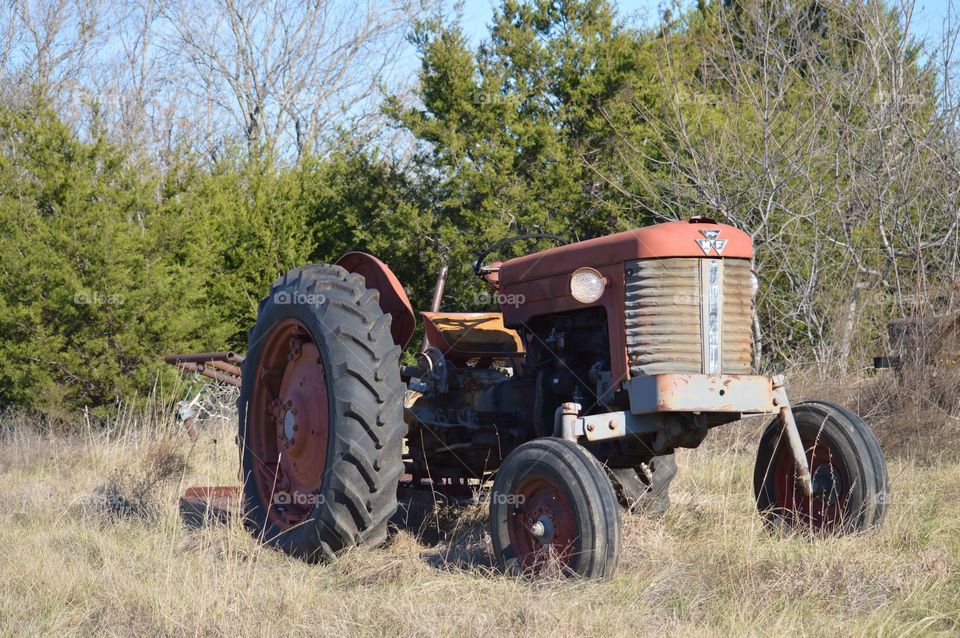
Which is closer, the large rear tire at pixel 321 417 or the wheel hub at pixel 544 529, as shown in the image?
the wheel hub at pixel 544 529

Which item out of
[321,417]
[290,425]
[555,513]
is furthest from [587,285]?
[290,425]

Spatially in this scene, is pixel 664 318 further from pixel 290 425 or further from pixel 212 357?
pixel 212 357

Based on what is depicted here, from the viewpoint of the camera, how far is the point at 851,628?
11.3 ft

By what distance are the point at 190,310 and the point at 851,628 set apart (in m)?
9.01

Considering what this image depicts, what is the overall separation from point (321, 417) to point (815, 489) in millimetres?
2404

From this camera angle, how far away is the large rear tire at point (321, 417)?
459cm

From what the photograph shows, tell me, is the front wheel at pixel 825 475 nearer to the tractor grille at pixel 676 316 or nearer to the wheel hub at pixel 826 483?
the wheel hub at pixel 826 483

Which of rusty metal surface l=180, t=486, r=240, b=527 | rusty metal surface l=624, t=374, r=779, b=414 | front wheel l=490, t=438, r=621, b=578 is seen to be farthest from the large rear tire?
rusty metal surface l=624, t=374, r=779, b=414

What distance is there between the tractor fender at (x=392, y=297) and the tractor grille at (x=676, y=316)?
4.58 ft

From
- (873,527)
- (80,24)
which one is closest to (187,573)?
(873,527)

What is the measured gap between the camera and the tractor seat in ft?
19.1

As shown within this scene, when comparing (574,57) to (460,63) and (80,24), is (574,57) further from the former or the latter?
(80,24)

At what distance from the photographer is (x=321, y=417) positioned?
5078mm

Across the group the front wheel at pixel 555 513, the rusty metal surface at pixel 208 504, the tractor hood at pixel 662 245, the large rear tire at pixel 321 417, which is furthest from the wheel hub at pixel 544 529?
the rusty metal surface at pixel 208 504
